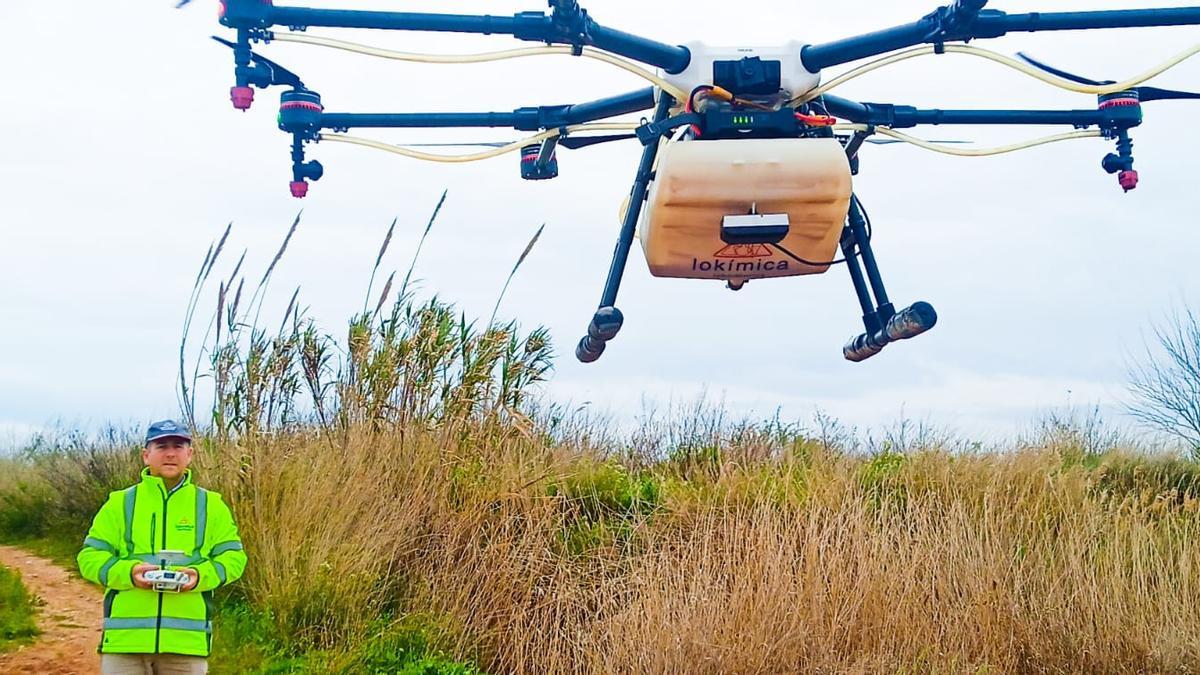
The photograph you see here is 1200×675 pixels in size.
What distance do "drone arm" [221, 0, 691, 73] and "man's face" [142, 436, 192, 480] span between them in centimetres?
226

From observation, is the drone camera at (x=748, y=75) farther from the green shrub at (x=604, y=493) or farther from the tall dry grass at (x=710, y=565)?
the green shrub at (x=604, y=493)

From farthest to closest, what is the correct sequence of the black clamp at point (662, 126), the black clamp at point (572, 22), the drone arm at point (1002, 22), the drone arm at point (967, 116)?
the drone arm at point (967, 116) < the black clamp at point (662, 126) < the drone arm at point (1002, 22) < the black clamp at point (572, 22)

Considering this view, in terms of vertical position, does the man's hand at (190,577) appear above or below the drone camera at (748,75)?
below

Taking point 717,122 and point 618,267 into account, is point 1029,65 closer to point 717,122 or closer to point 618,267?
point 717,122

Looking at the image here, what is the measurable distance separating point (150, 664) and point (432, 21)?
311 centimetres

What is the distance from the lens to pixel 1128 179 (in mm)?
7137

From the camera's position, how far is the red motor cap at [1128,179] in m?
7.13

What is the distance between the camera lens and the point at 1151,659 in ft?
20.3

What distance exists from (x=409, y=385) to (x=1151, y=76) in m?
4.66

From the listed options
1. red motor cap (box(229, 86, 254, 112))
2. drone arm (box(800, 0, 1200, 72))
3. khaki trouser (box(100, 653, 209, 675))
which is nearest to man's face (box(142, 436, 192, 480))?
khaki trouser (box(100, 653, 209, 675))

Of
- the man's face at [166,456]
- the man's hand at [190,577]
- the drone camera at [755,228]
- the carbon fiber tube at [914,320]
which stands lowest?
the man's hand at [190,577]

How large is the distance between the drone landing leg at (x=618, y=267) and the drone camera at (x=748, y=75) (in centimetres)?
41

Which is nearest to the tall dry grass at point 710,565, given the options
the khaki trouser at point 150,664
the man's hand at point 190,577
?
the khaki trouser at point 150,664

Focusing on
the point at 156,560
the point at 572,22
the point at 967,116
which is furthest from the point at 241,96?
the point at 967,116
